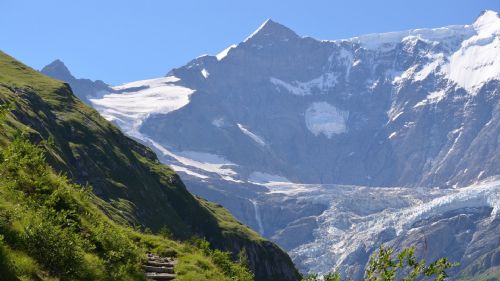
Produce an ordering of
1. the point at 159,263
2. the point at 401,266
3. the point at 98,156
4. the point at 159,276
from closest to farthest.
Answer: the point at 401,266 < the point at 159,276 < the point at 159,263 < the point at 98,156

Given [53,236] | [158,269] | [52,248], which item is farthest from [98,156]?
[52,248]

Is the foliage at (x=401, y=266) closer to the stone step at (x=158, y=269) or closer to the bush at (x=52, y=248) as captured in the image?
the bush at (x=52, y=248)

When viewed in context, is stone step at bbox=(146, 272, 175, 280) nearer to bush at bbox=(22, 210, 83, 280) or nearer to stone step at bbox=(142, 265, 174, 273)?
stone step at bbox=(142, 265, 174, 273)

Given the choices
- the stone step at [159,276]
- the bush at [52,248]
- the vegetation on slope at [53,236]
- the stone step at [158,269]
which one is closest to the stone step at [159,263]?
the stone step at [158,269]

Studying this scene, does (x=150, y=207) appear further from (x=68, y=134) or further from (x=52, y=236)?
(x=52, y=236)

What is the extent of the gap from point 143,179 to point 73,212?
15880cm

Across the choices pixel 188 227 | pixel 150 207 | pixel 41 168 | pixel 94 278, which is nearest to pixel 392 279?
pixel 94 278

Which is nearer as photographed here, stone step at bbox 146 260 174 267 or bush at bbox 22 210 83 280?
bush at bbox 22 210 83 280

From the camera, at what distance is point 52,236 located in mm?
24125

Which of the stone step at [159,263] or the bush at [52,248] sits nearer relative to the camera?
the bush at [52,248]

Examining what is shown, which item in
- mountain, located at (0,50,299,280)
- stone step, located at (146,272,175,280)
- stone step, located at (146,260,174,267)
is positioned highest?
mountain, located at (0,50,299,280)

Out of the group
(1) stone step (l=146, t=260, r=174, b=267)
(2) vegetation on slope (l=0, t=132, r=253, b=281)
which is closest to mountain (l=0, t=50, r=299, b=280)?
(1) stone step (l=146, t=260, r=174, b=267)

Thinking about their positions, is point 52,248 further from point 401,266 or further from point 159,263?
point 401,266

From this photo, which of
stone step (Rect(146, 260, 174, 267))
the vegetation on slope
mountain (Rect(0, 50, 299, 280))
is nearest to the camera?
the vegetation on slope
